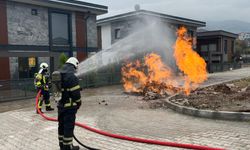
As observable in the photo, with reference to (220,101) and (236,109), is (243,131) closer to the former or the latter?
(236,109)

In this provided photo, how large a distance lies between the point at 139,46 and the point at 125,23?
3.42 meters

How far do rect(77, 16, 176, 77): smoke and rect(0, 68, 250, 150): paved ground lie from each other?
41.5ft

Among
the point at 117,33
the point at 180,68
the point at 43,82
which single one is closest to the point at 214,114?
the point at 43,82

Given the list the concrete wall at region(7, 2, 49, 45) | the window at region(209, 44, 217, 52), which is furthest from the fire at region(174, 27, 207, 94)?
the window at region(209, 44, 217, 52)

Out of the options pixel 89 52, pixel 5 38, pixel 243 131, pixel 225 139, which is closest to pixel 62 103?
pixel 225 139

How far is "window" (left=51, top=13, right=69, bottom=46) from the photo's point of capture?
20.2m

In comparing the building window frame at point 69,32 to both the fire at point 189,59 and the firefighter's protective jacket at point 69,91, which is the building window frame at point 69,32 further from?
the firefighter's protective jacket at point 69,91

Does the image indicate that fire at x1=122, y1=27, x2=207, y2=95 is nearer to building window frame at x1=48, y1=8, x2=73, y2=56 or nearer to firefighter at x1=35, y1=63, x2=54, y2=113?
firefighter at x1=35, y1=63, x2=54, y2=113

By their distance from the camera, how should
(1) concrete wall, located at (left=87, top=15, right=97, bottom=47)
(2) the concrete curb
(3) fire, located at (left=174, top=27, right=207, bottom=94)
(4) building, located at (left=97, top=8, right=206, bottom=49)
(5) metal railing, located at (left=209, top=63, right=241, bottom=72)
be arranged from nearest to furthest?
(2) the concrete curb < (3) fire, located at (left=174, top=27, right=207, bottom=94) < (1) concrete wall, located at (left=87, top=15, right=97, bottom=47) < (4) building, located at (left=97, top=8, right=206, bottom=49) < (5) metal railing, located at (left=209, top=63, right=241, bottom=72)

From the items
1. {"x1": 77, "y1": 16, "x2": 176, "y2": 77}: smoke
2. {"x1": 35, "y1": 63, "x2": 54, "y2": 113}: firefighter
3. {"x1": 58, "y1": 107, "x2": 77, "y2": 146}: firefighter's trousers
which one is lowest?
{"x1": 58, "y1": 107, "x2": 77, "y2": 146}: firefighter's trousers

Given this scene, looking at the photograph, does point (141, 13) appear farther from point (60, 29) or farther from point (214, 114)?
point (214, 114)

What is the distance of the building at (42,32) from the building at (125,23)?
9.16ft

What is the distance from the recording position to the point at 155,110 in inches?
379

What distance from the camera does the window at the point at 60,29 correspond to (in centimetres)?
2017
